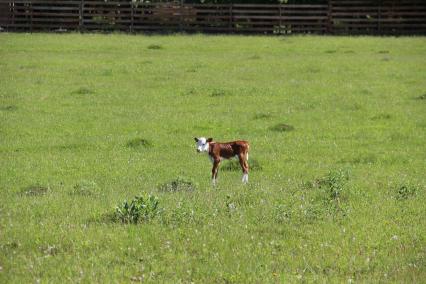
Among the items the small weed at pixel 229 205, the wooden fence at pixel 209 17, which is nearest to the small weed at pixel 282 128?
the small weed at pixel 229 205

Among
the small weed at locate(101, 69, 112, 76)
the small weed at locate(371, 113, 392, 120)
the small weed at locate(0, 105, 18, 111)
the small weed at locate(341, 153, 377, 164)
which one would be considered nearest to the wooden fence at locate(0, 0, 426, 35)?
the small weed at locate(101, 69, 112, 76)

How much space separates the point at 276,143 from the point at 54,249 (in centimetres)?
1165

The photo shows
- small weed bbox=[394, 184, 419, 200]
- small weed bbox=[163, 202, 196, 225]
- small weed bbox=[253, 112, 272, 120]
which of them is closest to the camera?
small weed bbox=[163, 202, 196, 225]

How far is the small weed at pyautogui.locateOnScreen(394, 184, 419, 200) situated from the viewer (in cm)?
1353

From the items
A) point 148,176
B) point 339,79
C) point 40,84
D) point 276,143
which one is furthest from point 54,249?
point 339,79

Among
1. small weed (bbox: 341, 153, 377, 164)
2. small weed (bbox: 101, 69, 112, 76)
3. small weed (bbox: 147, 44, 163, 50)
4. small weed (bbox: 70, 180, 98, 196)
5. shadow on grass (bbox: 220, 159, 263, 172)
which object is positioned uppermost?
small weed (bbox: 147, 44, 163, 50)

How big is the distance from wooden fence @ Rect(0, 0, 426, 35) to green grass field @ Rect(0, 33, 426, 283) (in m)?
14.9

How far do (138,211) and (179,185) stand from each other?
326cm

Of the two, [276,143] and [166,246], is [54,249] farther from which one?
[276,143]

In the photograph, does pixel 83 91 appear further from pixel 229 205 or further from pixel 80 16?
pixel 80 16

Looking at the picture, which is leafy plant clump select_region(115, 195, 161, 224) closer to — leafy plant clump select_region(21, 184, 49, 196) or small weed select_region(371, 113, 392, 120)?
leafy plant clump select_region(21, 184, 49, 196)

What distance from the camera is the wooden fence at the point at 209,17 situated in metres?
56.5

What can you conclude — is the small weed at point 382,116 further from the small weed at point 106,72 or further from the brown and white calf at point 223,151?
the small weed at point 106,72

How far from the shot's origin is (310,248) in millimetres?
10156
